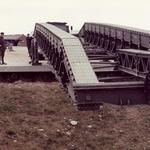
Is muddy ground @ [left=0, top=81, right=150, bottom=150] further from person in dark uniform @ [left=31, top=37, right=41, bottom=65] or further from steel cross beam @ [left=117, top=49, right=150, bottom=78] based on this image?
person in dark uniform @ [left=31, top=37, right=41, bottom=65]

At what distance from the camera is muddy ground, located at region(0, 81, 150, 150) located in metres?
9.30

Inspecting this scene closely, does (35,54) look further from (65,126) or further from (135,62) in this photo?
(65,126)

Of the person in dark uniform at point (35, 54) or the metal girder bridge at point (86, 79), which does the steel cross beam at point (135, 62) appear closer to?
the metal girder bridge at point (86, 79)

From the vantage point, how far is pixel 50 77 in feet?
54.6

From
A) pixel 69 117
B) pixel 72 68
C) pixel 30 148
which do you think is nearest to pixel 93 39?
pixel 72 68

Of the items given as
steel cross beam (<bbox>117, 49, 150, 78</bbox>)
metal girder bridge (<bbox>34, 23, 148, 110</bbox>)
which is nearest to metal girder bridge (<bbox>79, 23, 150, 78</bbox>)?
steel cross beam (<bbox>117, 49, 150, 78</bbox>)

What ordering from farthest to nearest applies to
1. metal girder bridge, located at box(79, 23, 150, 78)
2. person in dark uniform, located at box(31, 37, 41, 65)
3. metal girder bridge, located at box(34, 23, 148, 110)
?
person in dark uniform, located at box(31, 37, 41, 65) → metal girder bridge, located at box(79, 23, 150, 78) → metal girder bridge, located at box(34, 23, 148, 110)

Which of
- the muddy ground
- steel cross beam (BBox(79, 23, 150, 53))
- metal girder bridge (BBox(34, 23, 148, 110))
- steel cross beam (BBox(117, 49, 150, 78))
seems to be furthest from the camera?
steel cross beam (BBox(79, 23, 150, 53))

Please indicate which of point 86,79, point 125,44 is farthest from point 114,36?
point 86,79

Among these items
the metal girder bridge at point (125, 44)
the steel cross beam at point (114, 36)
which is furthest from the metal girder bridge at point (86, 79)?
the steel cross beam at point (114, 36)

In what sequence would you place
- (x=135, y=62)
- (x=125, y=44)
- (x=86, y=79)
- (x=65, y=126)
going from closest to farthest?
1. (x=65, y=126)
2. (x=86, y=79)
3. (x=135, y=62)
4. (x=125, y=44)

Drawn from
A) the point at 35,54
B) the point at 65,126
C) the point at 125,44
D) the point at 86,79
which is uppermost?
the point at 86,79

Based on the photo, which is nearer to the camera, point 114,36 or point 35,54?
point 114,36

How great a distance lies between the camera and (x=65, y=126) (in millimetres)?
10250
